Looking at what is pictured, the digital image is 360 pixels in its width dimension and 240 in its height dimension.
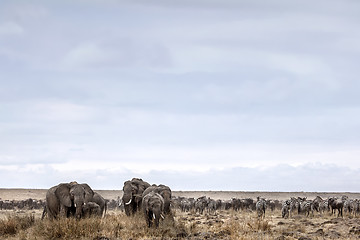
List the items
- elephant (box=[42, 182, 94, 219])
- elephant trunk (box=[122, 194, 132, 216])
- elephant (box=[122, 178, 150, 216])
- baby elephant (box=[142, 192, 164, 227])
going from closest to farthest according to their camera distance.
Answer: baby elephant (box=[142, 192, 164, 227]) < elephant (box=[42, 182, 94, 219]) < elephant trunk (box=[122, 194, 132, 216]) < elephant (box=[122, 178, 150, 216])

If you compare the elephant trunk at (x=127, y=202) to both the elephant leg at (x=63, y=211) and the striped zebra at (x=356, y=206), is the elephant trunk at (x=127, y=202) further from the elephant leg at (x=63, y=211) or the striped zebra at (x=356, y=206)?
the striped zebra at (x=356, y=206)

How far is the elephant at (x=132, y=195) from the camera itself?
25.5 meters

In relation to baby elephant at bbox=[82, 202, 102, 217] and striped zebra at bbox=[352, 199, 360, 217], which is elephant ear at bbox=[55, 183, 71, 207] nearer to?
baby elephant at bbox=[82, 202, 102, 217]

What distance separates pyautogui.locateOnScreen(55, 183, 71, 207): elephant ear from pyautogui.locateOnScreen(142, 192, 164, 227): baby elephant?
340 cm

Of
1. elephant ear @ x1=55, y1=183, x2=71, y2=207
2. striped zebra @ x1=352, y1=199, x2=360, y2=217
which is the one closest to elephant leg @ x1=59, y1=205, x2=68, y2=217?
elephant ear @ x1=55, y1=183, x2=71, y2=207

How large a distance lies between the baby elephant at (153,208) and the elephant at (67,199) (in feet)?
9.05

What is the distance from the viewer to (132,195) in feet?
84.5

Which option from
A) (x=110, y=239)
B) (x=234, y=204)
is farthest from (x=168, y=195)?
(x=234, y=204)

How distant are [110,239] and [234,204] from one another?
34.2 meters

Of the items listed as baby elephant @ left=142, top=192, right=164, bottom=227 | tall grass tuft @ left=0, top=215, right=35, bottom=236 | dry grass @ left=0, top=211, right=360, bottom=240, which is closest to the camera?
dry grass @ left=0, top=211, right=360, bottom=240

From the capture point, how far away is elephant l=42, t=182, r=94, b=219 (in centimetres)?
2081

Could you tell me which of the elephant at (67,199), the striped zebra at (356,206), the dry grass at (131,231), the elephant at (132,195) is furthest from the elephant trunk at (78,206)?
the striped zebra at (356,206)

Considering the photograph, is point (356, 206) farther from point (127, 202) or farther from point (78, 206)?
point (78, 206)

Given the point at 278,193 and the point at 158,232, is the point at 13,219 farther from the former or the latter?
the point at 278,193
